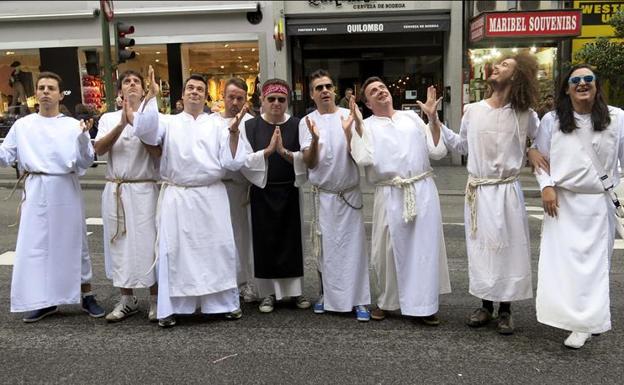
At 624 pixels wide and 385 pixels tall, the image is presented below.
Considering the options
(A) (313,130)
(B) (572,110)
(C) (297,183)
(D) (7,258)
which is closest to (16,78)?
(D) (7,258)

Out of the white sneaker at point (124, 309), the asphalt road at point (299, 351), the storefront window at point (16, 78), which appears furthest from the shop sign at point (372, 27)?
the white sneaker at point (124, 309)

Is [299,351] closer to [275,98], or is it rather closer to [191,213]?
[191,213]

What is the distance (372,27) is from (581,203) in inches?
509

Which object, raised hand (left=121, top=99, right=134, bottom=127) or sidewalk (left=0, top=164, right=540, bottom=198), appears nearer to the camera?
raised hand (left=121, top=99, right=134, bottom=127)

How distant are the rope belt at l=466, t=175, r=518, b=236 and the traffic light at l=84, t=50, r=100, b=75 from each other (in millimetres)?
14532

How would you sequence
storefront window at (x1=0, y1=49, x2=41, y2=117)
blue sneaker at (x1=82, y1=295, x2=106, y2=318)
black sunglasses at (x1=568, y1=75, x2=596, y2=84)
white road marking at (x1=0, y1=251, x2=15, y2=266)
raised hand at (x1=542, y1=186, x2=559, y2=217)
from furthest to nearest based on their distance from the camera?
1. storefront window at (x1=0, y1=49, x2=41, y2=117)
2. white road marking at (x1=0, y1=251, x2=15, y2=266)
3. blue sneaker at (x1=82, y1=295, x2=106, y2=318)
4. raised hand at (x1=542, y1=186, x2=559, y2=217)
5. black sunglasses at (x1=568, y1=75, x2=596, y2=84)

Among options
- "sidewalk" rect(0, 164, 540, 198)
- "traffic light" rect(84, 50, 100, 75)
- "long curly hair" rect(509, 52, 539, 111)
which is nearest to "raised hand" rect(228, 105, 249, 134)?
"long curly hair" rect(509, 52, 539, 111)

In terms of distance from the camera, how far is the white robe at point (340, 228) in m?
4.52

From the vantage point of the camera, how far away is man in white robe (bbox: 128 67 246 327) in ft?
14.3

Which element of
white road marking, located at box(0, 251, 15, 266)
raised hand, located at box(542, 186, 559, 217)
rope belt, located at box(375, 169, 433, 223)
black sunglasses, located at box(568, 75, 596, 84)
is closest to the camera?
black sunglasses, located at box(568, 75, 596, 84)

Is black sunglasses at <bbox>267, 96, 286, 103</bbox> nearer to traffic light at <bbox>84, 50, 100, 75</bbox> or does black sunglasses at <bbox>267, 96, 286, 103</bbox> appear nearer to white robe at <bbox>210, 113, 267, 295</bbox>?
white robe at <bbox>210, 113, 267, 295</bbox>

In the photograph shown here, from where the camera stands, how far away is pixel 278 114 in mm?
4668

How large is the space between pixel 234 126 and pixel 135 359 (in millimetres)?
1784

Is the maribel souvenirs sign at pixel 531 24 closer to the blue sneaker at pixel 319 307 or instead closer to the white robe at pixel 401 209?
the white robe at pixel 401 209
